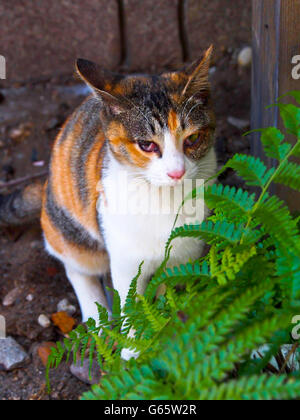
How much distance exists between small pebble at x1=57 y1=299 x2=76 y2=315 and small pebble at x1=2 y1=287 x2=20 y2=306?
Answer: 30cm

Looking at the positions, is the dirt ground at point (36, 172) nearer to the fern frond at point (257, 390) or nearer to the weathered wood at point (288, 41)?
the weathered wood at point (288, 41)

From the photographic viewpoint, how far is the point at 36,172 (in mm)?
4348

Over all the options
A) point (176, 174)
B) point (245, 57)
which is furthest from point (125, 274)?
point (245, 57)

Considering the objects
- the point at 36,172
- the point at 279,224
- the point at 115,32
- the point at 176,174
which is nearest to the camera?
the point at 279,224

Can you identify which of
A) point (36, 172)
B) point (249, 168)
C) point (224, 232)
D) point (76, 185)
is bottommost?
point (36, 172)

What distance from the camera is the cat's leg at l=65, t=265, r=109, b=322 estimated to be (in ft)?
11.1

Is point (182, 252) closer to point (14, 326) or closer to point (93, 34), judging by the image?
point (14, 326)

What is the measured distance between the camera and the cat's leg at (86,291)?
339 cm

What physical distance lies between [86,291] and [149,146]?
1.36m

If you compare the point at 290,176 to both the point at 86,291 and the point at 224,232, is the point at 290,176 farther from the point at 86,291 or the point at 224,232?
the point at 86,291

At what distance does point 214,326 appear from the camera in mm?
1420

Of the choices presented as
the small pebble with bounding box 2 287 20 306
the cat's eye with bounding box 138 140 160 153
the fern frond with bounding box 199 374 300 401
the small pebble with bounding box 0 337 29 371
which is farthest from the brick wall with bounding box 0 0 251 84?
the fern frond with bounding box 199 374 300 401

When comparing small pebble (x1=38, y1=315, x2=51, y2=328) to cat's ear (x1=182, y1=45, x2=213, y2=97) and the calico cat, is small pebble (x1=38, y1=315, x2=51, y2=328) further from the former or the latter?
cat's ear (x1=182, y1=45, x2=213, y2=97)

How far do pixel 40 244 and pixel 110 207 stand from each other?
136 cm
